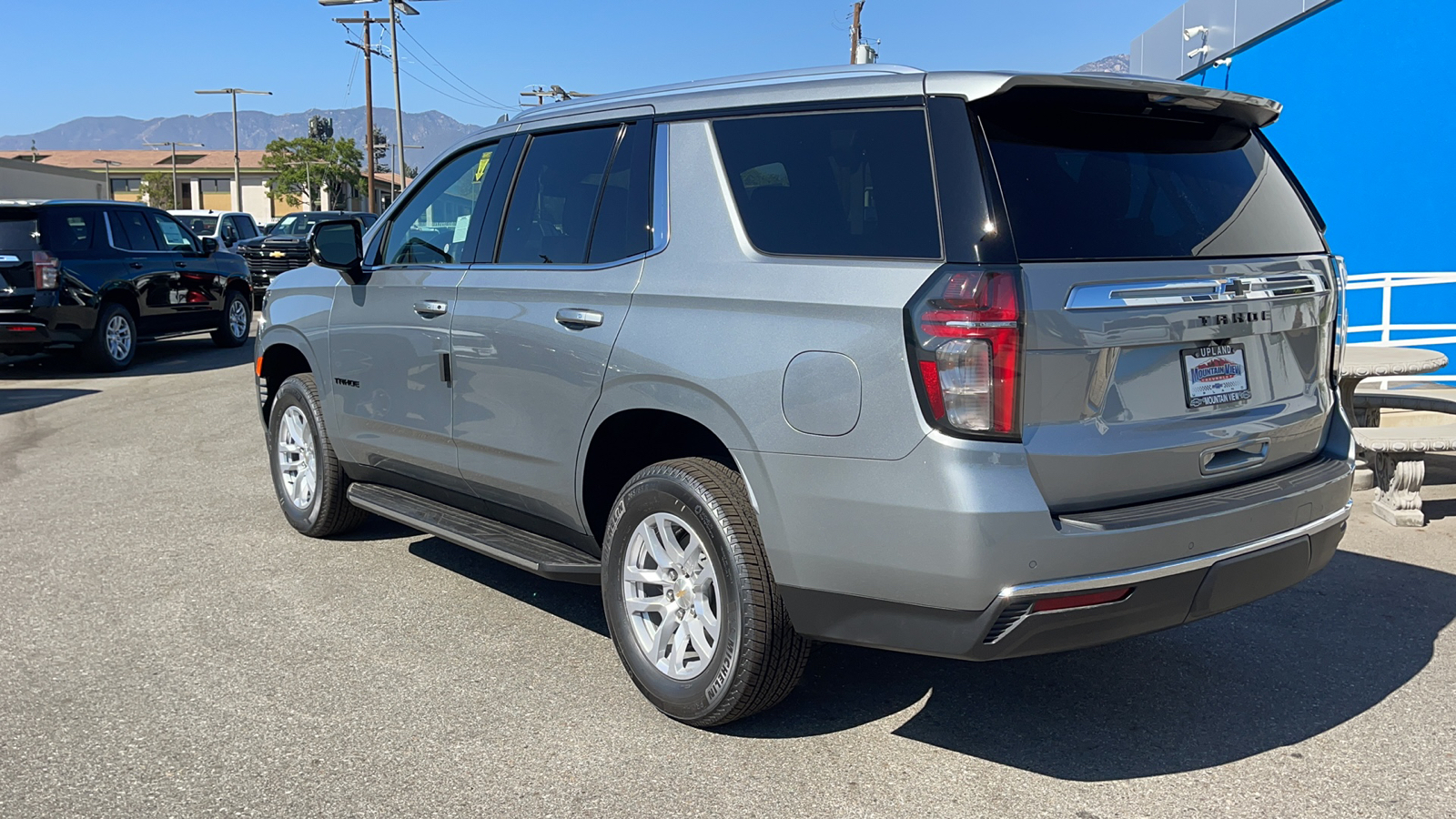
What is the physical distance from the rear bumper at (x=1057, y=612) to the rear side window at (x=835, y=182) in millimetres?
931

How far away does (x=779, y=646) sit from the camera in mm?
3395

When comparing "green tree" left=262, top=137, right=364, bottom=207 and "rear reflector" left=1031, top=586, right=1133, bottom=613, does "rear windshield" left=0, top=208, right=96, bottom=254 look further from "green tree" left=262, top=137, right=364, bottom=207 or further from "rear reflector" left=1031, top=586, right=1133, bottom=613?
"green tree" left=262, top=137, right=364, bottom=207

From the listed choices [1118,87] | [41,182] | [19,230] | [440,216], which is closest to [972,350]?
[1118,87]

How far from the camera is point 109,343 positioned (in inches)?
512

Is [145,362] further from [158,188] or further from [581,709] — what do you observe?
[158,188]

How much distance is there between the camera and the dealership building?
35.6 ft

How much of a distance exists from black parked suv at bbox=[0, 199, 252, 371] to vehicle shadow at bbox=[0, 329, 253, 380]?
29 centimetres

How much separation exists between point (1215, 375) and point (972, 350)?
811 mm

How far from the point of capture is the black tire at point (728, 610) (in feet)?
11.0

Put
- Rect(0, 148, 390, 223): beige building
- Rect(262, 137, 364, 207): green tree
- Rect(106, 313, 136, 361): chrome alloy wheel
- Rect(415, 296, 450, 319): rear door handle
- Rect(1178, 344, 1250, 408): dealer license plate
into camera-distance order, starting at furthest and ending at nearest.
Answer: Rect(0, 148, 390, 223): beige building → Rect(262, 137, 364, 207): green tree → Rect(106, 313, 136, 361): chrome alloy wheel → Rect(415, 296, 450, 319): rear door handle → Rect(1178, 344, 1250, 408): dealer license plate

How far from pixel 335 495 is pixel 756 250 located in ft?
10.3

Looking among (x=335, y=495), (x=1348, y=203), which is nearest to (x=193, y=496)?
(x=335, y=495)

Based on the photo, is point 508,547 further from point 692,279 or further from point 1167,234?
point 1167,234

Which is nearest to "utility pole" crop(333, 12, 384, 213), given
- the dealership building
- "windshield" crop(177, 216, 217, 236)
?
"windshield" crop(177, 216, 217, 236)
